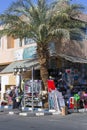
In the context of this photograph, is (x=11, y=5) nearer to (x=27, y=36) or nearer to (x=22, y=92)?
(x=27, y=36)

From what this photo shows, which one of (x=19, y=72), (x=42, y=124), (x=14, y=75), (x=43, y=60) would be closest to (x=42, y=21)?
(x=43, y=60)

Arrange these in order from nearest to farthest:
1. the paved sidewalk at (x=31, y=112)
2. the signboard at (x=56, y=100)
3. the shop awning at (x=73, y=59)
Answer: the paved sidewalk at (x=31, y=112) < the signboard at (x=56, y=100) < the shop awning at (x=73, y=59)

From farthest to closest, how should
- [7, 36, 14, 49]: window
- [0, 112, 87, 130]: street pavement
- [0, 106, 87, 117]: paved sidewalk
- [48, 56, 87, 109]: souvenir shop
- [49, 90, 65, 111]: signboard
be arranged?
[7, 36, 14, 49]: window → [48, 56, 87, 109]: souvenir shop → [49, 90, 65, 111]: signboard → [0, 106, 87, 117]: paved sidewalk → [0, 112, 87, 130]: street pavement

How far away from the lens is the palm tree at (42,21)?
25703 millimetres

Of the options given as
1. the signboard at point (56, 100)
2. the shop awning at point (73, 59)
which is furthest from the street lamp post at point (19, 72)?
the shop awning at point (73, 59)

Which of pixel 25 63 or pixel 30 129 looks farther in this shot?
pixel 25 63

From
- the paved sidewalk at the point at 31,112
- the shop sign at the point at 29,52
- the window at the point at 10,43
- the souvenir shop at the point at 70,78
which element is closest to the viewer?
the paved sidewalk at the point at 31,112

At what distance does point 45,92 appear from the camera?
25438 mm

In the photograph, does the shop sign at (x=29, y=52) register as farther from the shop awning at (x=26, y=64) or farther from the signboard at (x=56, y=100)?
the signboard at (x=56, y=100)

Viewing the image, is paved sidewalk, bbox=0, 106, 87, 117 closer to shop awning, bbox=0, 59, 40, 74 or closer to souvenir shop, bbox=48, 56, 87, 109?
souvenir shop, bbox=48, 56, 87, 109

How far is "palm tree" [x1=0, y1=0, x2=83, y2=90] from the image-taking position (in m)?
25.7

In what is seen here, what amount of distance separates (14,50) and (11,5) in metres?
7.39

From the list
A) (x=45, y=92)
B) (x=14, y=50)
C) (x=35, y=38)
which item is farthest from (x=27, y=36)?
(x=14, y=50)

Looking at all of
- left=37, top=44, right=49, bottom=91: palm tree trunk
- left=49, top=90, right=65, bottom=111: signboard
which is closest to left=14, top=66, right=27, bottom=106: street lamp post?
left=37, top=44, right=49, bottom=91: palm tree trunk
